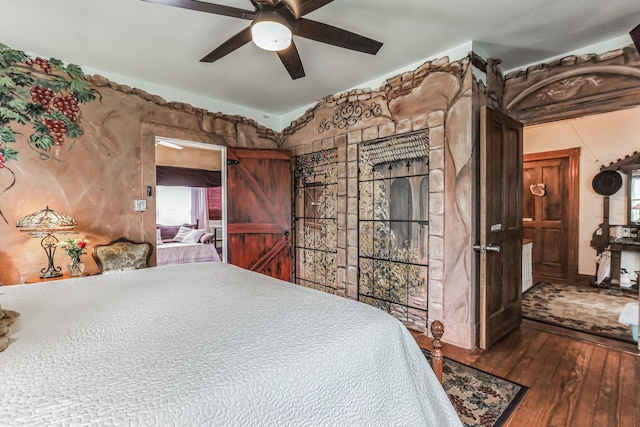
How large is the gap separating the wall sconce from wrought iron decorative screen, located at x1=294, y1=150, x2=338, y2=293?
8.26ft

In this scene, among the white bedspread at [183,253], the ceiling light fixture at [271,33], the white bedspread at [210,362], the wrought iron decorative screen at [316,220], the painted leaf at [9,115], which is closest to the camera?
the white bedspread at [210,362]

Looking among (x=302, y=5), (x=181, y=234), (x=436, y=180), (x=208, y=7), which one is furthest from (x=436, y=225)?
(x=181, y=234)

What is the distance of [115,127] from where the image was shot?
3049 millimetres

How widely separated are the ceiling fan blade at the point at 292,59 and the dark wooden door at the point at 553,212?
433 cm

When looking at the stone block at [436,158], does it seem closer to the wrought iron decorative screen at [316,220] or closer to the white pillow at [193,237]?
the wrought iron decorative screen at [316,220]

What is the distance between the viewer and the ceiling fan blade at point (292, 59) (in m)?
1.99

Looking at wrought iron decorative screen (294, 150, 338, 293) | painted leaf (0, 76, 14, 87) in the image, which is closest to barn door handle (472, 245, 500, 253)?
wrought iron decorative screen (294, 150, 338, 293)

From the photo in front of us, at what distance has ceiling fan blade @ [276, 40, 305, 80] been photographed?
6.54ft

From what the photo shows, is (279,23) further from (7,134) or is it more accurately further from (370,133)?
(7,134)

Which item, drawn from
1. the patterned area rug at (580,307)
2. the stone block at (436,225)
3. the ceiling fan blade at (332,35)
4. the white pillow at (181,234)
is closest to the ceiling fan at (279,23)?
the ceiling fan blade at (332,35)

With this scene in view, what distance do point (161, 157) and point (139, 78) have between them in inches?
138

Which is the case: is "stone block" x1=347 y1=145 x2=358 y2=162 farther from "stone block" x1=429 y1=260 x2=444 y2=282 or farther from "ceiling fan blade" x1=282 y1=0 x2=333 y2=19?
"ceiling fan blade" x1=282 y1=0 x2=333 y2=19

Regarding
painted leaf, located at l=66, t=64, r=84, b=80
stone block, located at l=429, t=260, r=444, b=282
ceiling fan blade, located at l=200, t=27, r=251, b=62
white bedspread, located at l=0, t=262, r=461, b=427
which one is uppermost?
painted leaf, located at l=66, t=64, r=84, b=80

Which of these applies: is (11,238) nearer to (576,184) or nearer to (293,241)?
(293,241)
